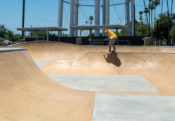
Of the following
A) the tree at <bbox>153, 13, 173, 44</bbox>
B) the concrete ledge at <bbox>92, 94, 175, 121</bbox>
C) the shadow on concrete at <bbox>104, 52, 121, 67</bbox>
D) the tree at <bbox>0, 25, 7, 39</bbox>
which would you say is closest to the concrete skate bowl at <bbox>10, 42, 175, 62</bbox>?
the shadow on concrete at <bbox>104, 52, 121, 67</bbox>

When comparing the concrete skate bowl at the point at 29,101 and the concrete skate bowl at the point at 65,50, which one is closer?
the concrete skate bowl at the point at 29,101

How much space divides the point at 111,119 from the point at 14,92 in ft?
7.61

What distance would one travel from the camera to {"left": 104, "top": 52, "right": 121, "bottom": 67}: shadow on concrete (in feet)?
34.3

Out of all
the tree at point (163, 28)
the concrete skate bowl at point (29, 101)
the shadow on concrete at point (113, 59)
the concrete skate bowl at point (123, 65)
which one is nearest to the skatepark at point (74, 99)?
the concrete skate bowl at point (29, 101)

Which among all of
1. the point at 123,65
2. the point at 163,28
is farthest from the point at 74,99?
the point at 163,28

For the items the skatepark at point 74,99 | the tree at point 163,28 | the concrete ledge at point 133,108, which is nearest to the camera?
the skatepark at point 74,99

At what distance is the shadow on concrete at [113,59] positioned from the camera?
10.5 metres

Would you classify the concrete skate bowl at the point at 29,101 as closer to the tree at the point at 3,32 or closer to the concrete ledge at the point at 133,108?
the concrete ledge at the point at 133,108

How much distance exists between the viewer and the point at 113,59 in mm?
10797

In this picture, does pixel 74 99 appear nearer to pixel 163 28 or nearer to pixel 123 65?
pixel 123 65

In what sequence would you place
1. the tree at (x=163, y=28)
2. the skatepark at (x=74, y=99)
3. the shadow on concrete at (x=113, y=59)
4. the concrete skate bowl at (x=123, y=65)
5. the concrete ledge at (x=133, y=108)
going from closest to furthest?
the skatepark at (x=74, y=99) → the concrete ledge at (x=133, y=108) → the concrete skate bowl at (x=123, y=65) → the shadow on concrete at (x=113, y=59) → the tree at (x=163, y=28)

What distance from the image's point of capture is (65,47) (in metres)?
17.2

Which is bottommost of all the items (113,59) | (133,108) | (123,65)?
(133,108)

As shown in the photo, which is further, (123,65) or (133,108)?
(123,65)
